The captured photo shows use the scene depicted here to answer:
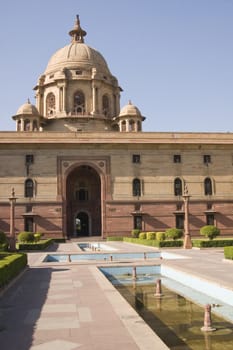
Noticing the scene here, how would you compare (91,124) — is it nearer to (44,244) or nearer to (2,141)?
(2,141)

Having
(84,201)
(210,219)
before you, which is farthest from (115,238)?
(210,219)

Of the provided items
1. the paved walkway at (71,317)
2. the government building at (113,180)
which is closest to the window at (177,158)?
the government building at (113,180)

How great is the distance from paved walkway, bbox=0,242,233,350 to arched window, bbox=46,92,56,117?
121ft

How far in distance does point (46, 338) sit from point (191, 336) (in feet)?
8.44

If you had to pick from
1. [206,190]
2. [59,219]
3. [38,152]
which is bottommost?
[59,219]

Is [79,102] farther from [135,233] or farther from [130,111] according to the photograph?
[135,233]

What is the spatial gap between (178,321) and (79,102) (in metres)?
41.6

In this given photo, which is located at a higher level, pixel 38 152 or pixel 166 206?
pixel 38 152

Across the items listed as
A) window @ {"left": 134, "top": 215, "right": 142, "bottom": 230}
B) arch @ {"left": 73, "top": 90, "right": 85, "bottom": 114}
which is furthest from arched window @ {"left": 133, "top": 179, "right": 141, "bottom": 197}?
arch @ {"left": 73, "top": 90, "right": 85, "bottom": 114}

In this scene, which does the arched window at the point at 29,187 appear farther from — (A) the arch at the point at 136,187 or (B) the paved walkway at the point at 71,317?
(B) the paved walkway at the point at 71,317

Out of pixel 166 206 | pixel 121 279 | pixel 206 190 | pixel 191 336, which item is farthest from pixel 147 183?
pixel 191 336

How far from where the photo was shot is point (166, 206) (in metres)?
39.1

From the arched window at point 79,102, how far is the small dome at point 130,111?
4.57 metres

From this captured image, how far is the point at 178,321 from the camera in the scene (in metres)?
8.73
